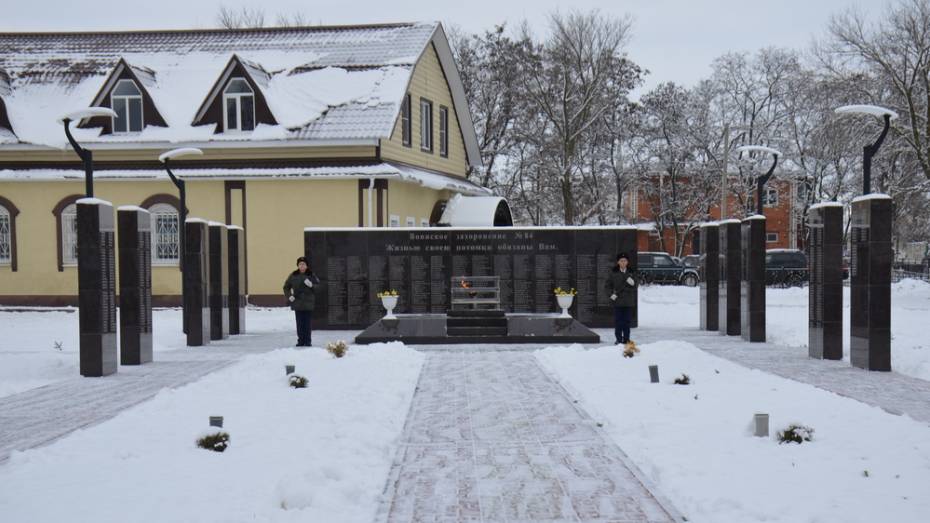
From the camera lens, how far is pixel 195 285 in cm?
1731

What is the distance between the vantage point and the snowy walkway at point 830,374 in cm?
985

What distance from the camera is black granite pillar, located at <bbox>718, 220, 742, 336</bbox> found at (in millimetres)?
18609

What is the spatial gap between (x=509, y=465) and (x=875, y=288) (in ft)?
26.8

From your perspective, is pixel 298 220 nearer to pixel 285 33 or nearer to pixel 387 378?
pixel 285 33

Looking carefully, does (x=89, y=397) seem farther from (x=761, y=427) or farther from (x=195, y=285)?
(x=761, y=427)

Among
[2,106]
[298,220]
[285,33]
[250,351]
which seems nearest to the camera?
[250,351]

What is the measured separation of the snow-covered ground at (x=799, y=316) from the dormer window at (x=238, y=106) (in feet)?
45.1

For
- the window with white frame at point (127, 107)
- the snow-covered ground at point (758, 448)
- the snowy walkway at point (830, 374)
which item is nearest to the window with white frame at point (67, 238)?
the window with white frame at point (127, 107)

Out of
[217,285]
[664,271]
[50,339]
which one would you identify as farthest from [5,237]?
[664,271]

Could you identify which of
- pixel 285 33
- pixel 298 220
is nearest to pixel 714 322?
pixel 298 220

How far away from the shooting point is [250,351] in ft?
51.8

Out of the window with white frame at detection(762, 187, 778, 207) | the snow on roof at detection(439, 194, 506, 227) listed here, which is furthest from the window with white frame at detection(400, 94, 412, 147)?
the window with white frame at detection(762, 187, 778, 207)

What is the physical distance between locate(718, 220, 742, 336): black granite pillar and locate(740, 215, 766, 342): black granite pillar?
862mm

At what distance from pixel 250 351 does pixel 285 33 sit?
59.7 feet
